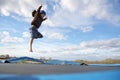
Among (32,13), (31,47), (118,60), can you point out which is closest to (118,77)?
(31,47)

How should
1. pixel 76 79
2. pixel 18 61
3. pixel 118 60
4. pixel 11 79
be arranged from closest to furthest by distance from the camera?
pixel 11 79 → pixel 76 79 → pixel 18 61 → pixel 118 60

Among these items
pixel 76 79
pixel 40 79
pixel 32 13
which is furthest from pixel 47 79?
pixel 32 13

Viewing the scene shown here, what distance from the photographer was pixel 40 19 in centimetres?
373

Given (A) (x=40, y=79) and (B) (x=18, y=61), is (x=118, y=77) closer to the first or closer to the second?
(A) (x=40, y=79)

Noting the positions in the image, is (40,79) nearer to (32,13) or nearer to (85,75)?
(85,75)

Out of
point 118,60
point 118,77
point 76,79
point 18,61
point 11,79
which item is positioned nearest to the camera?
point 11,79

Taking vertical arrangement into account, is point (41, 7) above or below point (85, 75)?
above

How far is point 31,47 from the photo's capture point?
351cm

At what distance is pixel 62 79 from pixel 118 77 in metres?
0.48

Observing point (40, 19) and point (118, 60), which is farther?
point (118, 60)

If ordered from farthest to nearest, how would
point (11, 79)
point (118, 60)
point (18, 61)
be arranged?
point (118, 60) < point (18, 61) < point (11, 79)

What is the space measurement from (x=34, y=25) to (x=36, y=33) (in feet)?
0.62

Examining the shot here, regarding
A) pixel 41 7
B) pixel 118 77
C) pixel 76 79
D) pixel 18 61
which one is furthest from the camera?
pixel 18 61

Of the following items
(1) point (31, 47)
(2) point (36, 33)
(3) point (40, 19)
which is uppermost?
(3) point (40, 19)
